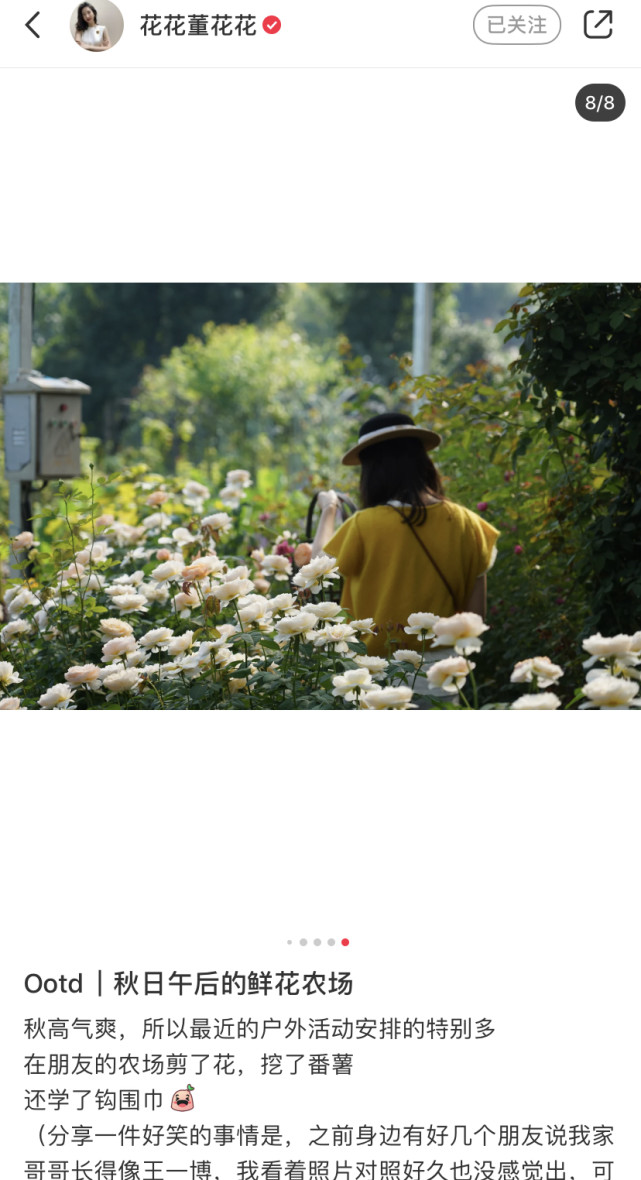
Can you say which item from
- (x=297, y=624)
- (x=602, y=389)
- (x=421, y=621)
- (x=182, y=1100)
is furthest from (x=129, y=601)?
(x=602, y=389)

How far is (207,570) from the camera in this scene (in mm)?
2227

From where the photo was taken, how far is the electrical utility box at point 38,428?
13.7 ft

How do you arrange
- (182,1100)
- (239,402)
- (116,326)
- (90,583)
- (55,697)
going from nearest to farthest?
(182,1100), (55,697), (90,583), (239,402), (116,326)

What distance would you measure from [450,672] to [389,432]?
129 cm

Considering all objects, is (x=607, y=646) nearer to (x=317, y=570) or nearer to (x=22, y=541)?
(x=317, y=570)

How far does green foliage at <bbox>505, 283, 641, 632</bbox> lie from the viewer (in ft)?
→ 8.70
